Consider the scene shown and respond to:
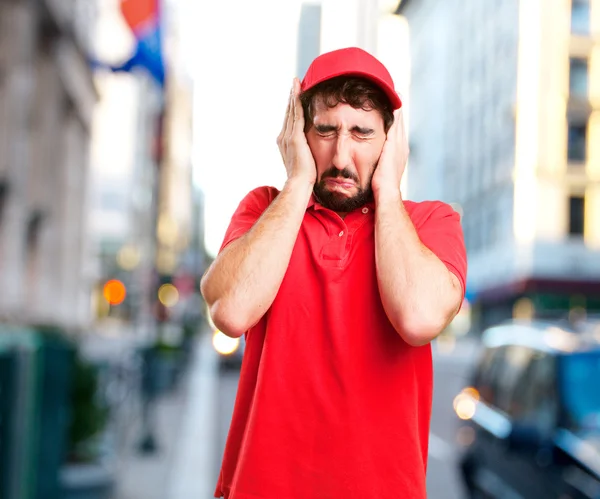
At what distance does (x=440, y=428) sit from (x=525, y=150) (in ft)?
58.9

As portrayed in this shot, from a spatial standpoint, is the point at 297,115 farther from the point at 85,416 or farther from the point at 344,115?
the point at 85,416

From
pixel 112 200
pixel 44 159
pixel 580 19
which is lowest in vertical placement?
pixel 44 159

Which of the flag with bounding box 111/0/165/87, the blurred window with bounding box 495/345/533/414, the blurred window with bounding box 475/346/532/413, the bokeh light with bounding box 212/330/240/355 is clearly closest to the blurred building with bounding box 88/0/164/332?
the bokeh light with bounding box 212/330/240/355

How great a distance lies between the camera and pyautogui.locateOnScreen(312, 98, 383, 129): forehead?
84.0 inches

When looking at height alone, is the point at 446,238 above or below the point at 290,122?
below

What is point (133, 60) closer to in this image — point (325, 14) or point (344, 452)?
point (325, 14)

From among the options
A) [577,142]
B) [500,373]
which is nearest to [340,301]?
[500,373]

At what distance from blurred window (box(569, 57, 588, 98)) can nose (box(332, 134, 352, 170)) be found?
3031 cm

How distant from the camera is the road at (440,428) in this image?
9.81 m

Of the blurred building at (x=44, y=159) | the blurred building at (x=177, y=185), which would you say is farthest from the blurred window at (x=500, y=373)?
the blurred building at (x=44, y=159)

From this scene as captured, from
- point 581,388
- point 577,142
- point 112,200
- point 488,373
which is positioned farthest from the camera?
point 112,200

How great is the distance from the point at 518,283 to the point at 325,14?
123 feet

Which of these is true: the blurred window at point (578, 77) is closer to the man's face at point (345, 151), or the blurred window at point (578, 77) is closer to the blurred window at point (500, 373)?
Result: the blurred window at point (500, 373)

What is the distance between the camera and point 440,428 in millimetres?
14891
